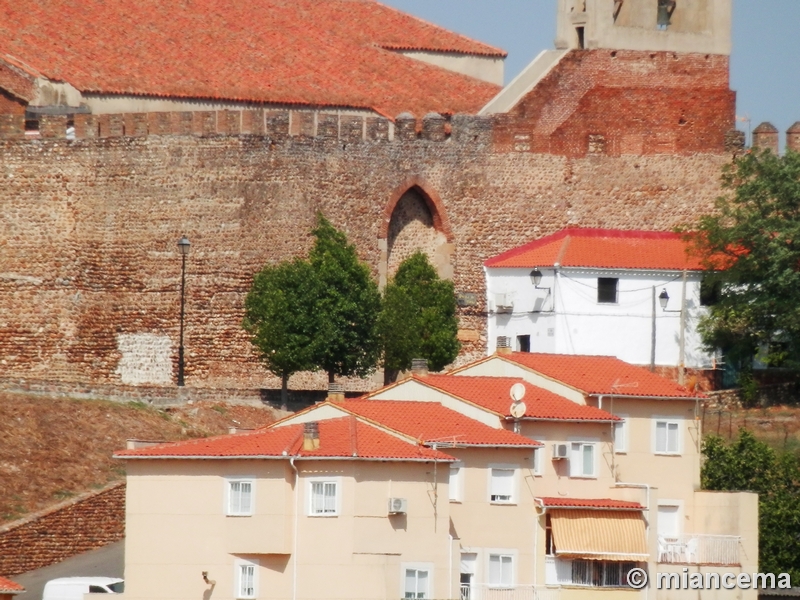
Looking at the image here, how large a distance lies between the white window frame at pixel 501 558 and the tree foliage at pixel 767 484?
19.9 feet

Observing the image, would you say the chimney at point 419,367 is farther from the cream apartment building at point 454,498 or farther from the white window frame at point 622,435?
the white window frame at point 622,435

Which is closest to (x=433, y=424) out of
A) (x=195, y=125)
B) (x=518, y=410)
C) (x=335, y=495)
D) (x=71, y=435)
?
(x=518, y=410)

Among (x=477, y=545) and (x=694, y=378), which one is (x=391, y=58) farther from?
(x=477, y=545)

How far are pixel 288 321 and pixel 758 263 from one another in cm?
956

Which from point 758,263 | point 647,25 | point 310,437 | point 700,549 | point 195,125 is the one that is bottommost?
point 700,549

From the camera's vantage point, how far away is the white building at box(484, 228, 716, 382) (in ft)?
214

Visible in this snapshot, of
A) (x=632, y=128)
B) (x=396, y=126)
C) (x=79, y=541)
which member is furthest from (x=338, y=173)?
(x=79, y=541)

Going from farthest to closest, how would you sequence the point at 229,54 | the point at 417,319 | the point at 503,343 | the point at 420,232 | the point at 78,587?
the point at 229,54, the point at 420,232, the point at 417,319, the point at 503,343, the point at 78,587

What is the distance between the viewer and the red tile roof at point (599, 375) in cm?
5653

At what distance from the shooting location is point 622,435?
56.1m

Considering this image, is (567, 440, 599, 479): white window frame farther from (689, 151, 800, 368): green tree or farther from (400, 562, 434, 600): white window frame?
(689, 151, 800, 368): green tree

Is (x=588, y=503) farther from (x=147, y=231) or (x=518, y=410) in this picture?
(x=147, y=231)

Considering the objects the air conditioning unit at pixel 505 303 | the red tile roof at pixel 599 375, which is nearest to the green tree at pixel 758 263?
the air conditioning unit at pixel 505 303

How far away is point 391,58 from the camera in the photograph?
75.1 meters
